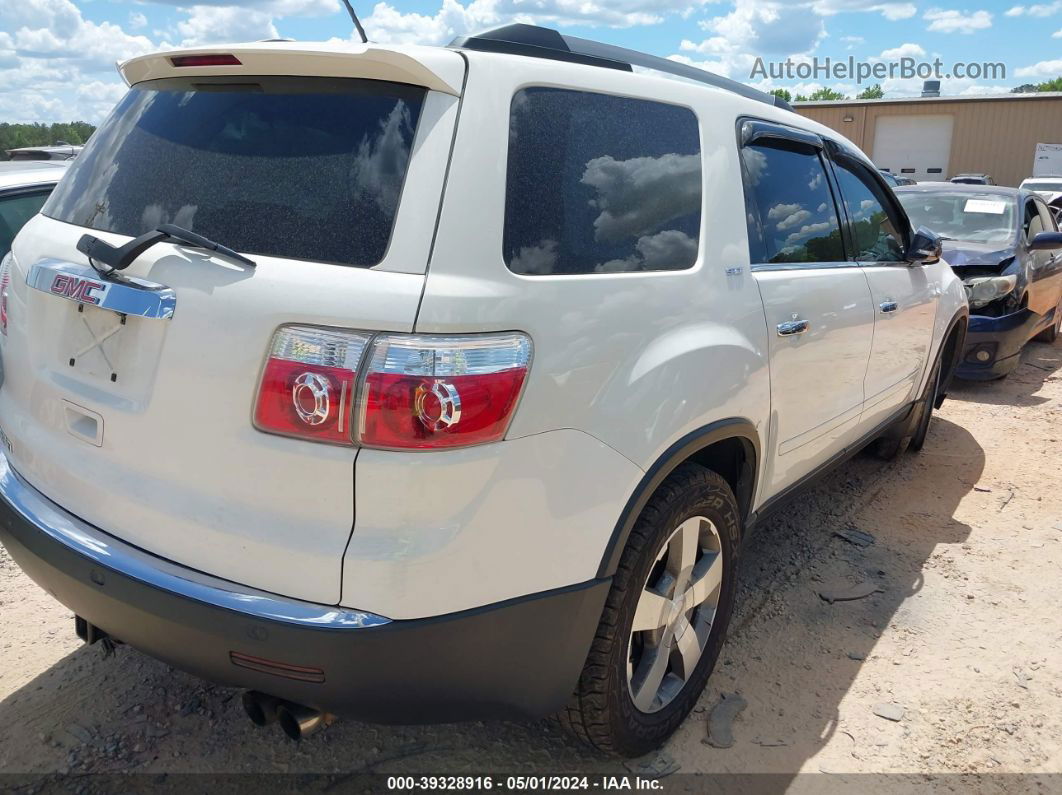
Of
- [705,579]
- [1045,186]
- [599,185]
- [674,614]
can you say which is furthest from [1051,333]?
[1045,186]

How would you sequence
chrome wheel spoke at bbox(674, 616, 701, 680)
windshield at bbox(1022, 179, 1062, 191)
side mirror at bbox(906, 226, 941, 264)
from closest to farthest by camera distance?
chrome wheel spoke at bbox(674, 616, 701, 680)
side mirror at bbox(906, 226, 941, 264)
windshield at bbox(1022, 179, 1062, 191)

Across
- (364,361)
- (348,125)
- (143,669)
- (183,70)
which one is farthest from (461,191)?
(143,669)

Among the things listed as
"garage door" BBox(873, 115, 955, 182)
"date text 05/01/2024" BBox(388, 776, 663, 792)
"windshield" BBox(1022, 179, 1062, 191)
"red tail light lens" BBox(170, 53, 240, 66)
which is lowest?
"date text 05/01/2024" BBox(388, 776, 663, 792)

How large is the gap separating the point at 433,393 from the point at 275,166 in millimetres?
674

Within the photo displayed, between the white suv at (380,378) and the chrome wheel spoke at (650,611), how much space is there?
1 centimetres

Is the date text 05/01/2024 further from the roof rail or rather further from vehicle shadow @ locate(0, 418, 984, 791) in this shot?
the roof rail

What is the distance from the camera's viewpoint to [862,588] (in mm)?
3727

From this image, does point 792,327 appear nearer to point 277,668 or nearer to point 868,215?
point 868,215

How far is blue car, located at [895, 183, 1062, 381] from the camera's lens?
700 centimetres

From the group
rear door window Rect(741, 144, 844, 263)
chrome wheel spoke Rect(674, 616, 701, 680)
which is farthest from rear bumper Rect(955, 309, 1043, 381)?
chrome wheel spoke Rect(674, 616, 701, 680)

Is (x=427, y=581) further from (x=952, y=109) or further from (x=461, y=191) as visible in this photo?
(x=952, y=109)

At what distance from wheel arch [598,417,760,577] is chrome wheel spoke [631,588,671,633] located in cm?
26

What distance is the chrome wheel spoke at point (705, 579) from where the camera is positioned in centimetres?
263

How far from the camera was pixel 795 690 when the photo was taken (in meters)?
2.97
